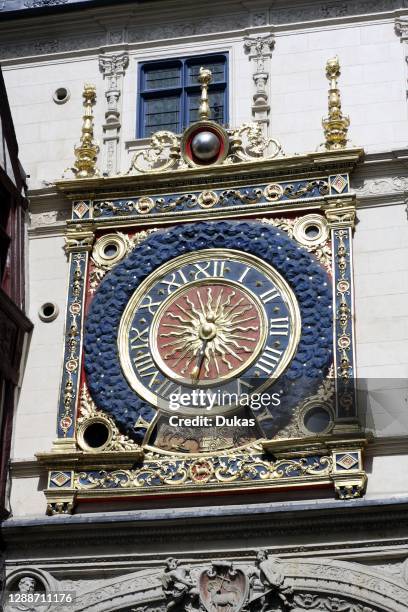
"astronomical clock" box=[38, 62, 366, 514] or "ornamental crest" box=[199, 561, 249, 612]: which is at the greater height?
"astronomical clock" box=[38, 62, 366, 514]

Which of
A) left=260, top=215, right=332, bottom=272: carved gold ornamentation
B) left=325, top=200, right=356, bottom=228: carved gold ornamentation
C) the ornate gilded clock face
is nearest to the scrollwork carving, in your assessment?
the ornate gilded clock face

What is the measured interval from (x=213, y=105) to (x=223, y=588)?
616 centimetres

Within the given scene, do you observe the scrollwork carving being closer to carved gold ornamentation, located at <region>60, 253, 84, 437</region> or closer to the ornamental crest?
the ornamental crest

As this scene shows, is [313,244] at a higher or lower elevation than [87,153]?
lower

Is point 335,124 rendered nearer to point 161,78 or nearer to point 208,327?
point 161,78

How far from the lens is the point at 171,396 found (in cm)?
1344

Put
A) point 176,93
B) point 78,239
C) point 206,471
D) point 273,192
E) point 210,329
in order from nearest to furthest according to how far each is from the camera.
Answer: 1. point 206,471
2. point 210,329
3. point 273,192
4. point 78,239
5. point 176,93

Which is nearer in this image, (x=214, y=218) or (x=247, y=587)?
(x=247, y=587)

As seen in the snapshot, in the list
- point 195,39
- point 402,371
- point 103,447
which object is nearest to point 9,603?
point 103,447

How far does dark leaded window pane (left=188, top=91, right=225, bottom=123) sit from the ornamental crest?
18.7ft

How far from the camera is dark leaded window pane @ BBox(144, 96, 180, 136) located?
50.4ft

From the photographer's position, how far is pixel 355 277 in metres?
13.6

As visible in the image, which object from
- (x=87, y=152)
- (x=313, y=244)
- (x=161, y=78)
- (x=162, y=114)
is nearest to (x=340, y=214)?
(x=313, y=244)

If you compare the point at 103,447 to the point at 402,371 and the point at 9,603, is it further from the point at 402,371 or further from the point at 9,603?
the point at 402,371
